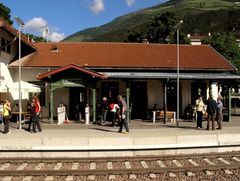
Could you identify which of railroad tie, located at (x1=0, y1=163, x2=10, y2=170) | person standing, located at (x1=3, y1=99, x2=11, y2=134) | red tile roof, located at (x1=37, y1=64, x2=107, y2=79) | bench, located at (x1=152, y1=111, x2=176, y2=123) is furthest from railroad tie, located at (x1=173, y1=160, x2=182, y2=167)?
bench, located at (x1=152, y1=111, x2=176, y2=123)

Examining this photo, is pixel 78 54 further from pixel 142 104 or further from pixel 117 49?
pixel 142 104

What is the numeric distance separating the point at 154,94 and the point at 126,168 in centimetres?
1778

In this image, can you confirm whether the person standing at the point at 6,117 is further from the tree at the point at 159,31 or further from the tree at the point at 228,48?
the tree at the point at 159,31

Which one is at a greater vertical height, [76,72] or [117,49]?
[117,49]

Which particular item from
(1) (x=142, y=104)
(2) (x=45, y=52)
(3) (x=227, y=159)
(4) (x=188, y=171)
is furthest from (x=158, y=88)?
(4) (x=188, y=171)

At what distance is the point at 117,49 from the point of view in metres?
32.2

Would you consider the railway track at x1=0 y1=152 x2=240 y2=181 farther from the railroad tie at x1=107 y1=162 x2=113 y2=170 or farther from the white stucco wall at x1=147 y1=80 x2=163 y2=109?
the white stucco wall at x1=147 y1=80 x2=163 y2=109

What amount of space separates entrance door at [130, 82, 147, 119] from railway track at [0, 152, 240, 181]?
15503 millimetres

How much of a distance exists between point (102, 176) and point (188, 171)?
7.34 ft

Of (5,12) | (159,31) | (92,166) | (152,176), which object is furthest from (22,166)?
(159,31)

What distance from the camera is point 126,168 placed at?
1113cm

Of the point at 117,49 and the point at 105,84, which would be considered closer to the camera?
the point at 105,84

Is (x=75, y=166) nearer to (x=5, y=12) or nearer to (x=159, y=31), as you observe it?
(x=5, y=12)

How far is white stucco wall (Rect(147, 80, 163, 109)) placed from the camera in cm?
2862
